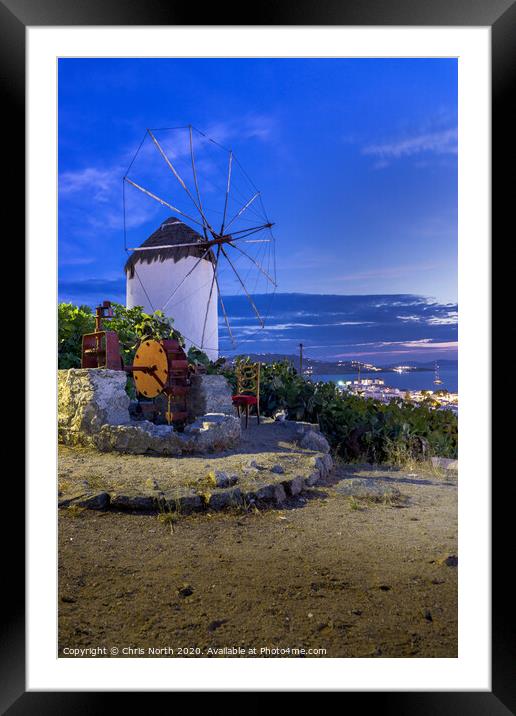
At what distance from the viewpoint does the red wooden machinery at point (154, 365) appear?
19.0 feet

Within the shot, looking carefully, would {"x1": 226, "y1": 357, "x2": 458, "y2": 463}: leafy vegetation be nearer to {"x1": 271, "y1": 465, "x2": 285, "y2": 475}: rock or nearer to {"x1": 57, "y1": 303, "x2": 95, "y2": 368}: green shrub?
{"x1": 271, "y1": 465, "x2": 285, "y2": 475}: rock

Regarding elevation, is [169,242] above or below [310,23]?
above

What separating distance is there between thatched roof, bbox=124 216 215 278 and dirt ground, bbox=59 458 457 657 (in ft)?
23.6

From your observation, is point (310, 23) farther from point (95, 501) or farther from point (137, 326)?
point (137, 326)

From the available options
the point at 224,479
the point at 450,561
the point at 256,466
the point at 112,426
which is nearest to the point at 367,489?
the point at 256,466

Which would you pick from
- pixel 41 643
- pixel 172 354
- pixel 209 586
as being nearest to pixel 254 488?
pixel 209 586

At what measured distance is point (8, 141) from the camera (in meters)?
2.11

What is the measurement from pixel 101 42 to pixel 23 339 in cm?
145

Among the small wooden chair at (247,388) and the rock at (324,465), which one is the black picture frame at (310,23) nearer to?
the rock at (324,465)

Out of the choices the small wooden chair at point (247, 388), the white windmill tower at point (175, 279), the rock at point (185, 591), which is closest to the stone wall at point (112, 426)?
the small wooden chair at point (247, 388)

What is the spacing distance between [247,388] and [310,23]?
18.9 feet

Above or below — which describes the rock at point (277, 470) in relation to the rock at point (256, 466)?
below

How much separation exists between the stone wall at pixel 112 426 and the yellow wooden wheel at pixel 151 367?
0.53 m

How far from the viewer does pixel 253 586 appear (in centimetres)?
235
